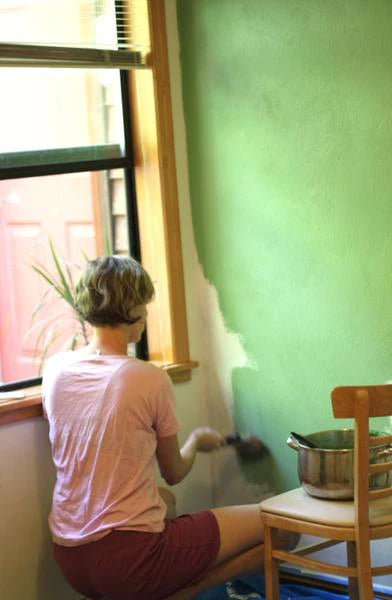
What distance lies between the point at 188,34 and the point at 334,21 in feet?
2.13

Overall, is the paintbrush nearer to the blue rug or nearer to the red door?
the blue rug

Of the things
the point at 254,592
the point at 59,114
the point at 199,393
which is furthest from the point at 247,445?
the point at 59,114

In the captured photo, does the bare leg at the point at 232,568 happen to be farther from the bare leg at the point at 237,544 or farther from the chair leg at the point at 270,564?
the chair leg at the point at 270,564

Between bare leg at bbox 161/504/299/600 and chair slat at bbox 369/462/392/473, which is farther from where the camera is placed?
bare leg at bbox 161/504/299/600

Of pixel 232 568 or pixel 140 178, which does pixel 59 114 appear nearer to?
pixel 140 178

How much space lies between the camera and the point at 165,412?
2.88m

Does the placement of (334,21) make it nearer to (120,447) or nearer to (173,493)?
(120,447)

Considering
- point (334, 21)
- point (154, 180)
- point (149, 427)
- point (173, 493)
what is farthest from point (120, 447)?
point (334, 21)

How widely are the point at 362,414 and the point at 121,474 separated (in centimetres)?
70

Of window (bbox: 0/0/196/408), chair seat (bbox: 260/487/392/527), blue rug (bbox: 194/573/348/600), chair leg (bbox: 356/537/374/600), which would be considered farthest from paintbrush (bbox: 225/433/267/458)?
chair leg (bbox: 356/537/374/600)

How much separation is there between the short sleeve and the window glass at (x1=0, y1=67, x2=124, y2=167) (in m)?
0.88

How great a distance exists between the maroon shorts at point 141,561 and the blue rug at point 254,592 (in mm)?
483

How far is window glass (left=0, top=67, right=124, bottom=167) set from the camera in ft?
10.5

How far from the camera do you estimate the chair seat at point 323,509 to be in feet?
A: 8.78
